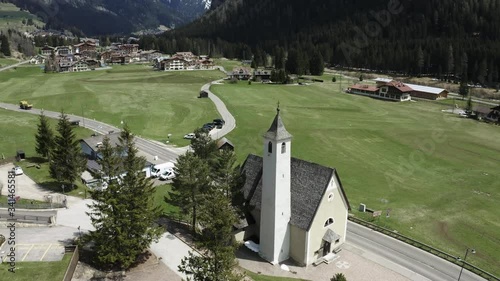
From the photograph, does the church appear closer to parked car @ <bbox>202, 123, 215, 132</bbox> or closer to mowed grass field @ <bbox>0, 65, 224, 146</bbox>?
mowed grass field @ <bbox>0, 65, 224, 146</bbox>

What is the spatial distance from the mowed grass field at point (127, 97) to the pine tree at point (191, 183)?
41661 mm

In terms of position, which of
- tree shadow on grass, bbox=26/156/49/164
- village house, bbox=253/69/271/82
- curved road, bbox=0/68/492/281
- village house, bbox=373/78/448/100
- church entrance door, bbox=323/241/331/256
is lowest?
curved road, bbox=0/68/492/281

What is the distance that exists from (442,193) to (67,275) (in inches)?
2146

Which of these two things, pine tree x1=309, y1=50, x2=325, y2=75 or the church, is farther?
pine tree x1=309, y1=50, x2=325, y2=75

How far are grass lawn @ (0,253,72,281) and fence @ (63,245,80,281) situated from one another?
1.65ft

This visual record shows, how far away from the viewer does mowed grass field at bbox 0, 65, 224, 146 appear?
10094 centimetres

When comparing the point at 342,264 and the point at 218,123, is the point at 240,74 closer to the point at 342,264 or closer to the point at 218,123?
the point at 218,123

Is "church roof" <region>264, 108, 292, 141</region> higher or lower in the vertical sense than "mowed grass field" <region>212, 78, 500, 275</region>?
higher

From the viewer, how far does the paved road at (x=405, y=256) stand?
3950 cm

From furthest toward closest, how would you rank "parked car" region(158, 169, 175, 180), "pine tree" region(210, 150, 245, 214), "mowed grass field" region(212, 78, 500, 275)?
"parked car" region(158, 169, 175, 180)
"mowed grass field" region(212, 78, 500, 275)
"pine tree" region(210, 150, 245, 214)

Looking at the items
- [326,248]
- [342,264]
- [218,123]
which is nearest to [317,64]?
[218,123]

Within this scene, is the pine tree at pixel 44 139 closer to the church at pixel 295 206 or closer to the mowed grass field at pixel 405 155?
the mowed grass field at pixel 405 155

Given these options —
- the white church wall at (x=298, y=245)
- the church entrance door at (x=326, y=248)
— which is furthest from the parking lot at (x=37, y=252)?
the church entrance door at (x=326, y=248)

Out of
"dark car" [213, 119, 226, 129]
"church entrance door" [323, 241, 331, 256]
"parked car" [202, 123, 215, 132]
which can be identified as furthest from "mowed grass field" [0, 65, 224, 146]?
"church entrance door" [323, 241, 331, 256]
